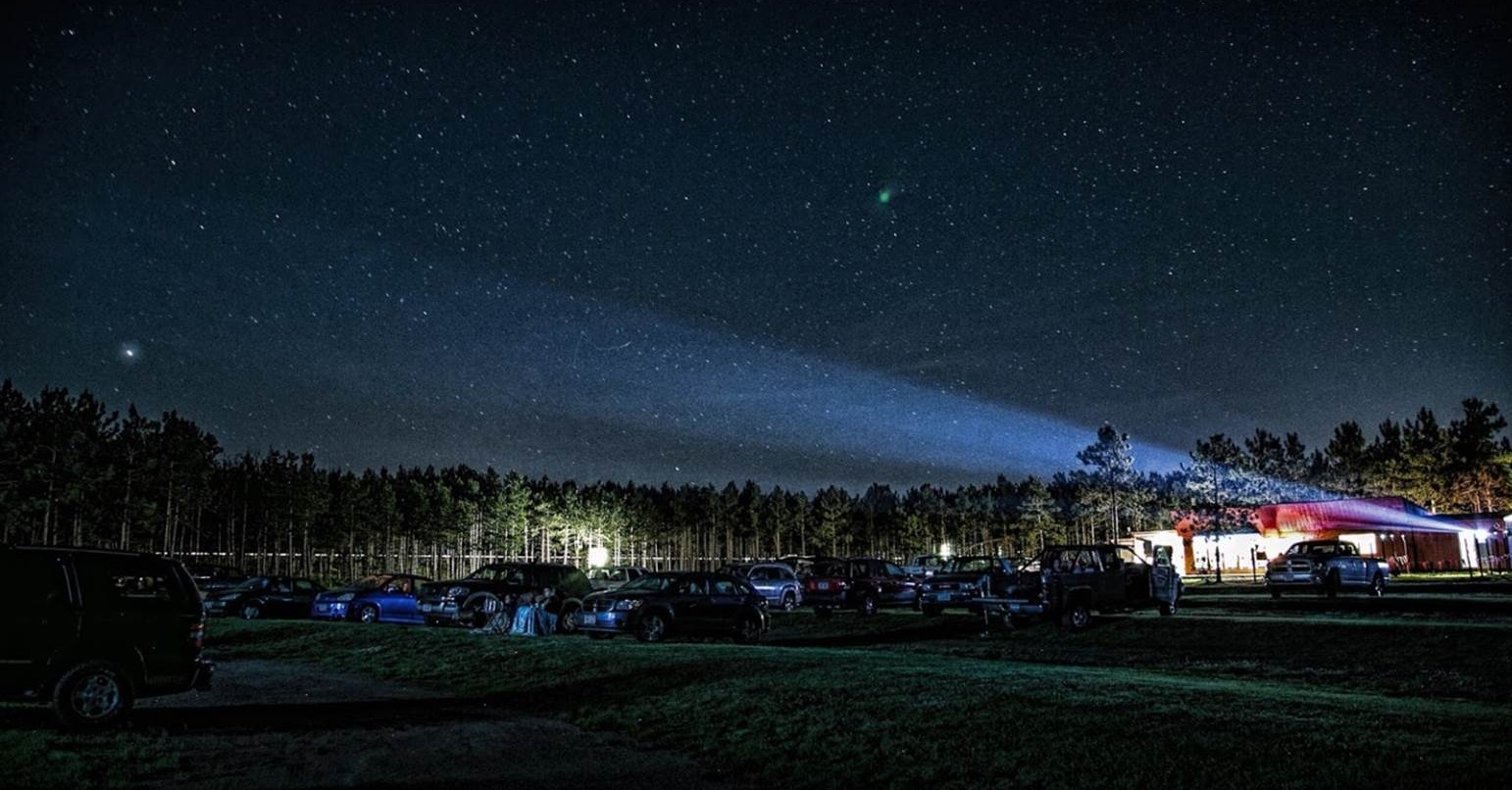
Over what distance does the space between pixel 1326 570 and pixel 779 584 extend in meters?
19.5

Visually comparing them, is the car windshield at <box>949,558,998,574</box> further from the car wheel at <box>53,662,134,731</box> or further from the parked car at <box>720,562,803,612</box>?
the car wheel at <box>53,662,134,731</box>

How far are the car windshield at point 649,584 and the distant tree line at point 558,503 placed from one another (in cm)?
4919

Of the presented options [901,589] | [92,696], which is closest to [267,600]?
[901,589]

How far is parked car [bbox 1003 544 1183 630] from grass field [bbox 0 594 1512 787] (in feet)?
4.88

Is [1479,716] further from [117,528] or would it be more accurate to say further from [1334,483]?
[1334,483]

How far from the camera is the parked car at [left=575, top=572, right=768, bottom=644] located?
24.2m

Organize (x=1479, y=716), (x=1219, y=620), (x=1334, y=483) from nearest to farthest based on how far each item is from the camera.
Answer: (x=1479, y=716) → (x=1219, y=620) → (x=1334, y=483)

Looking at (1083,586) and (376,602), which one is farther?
(376,602)

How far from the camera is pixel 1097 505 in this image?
8450 centimetres

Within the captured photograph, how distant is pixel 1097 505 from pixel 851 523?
70680mm

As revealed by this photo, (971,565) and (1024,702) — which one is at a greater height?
(971,565)


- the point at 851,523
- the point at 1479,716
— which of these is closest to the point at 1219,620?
the point at 1479,716

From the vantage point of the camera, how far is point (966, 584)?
32.2 m

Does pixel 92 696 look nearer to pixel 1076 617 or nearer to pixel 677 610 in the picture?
pixel 677 610
